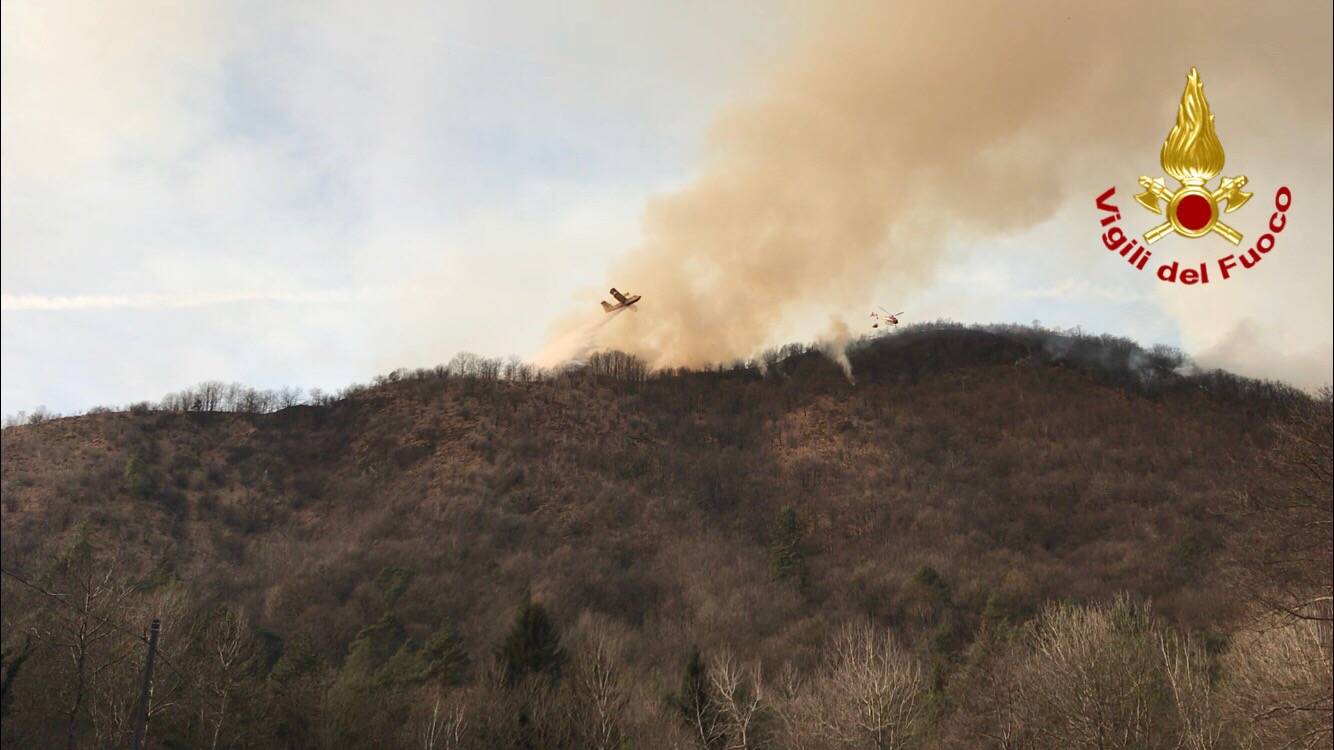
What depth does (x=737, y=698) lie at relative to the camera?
50.5m

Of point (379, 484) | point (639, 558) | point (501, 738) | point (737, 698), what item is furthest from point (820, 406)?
point (501, 738)

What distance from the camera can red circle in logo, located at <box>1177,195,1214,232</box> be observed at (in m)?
18.8

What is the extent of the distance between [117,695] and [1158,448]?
445 ft

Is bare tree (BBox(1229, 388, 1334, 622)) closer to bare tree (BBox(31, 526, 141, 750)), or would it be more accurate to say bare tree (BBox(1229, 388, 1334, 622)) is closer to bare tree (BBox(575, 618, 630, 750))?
bare tree (BBox(575, 618, 630, 750))

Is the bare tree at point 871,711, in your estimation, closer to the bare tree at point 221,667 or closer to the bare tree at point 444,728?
the bare tree at point 444,728

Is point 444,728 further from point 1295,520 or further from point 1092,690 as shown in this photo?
point 1295,520

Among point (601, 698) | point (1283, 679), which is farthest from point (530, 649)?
point (1283, 679)

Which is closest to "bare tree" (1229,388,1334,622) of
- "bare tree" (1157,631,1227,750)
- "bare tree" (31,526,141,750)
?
"bare tree" (1157,631,1227,750)

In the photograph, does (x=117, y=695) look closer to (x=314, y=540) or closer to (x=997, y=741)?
(x=997, y=741)

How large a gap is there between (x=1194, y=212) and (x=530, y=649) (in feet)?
131

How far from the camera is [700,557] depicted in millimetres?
103875

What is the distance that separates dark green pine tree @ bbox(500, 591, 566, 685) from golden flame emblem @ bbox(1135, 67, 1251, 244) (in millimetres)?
39315

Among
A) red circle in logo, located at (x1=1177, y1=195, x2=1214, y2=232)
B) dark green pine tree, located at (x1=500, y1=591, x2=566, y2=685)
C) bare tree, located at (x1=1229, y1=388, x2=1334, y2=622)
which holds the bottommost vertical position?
dark green pine tree, located at (x1=500, y1=591, x2=566, y2=685)

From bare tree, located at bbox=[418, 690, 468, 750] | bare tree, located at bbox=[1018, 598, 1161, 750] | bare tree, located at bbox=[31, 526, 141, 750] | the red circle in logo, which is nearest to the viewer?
the red circle in logo
